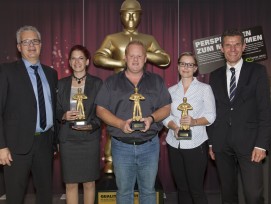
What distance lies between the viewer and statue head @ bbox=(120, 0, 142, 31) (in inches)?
143

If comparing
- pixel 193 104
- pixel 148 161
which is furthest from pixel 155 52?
pixel 148 161

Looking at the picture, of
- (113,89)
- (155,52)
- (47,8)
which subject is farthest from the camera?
(47,8)

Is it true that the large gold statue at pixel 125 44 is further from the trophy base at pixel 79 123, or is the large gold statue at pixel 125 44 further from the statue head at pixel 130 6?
the trophy base at pixel 79 123

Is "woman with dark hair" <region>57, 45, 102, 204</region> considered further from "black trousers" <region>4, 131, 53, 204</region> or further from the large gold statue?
the large gold statue

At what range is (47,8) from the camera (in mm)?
4039

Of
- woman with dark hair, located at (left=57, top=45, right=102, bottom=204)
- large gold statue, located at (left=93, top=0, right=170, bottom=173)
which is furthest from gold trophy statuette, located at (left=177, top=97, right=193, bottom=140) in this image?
large gold statue, located at (left=93, top=0, right=170, bottom=173)

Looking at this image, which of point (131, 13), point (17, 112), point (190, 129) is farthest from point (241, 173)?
point (131, 13)

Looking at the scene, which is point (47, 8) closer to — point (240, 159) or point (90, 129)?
point (90, 129)

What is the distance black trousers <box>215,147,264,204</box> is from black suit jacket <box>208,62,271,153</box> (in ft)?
0.22

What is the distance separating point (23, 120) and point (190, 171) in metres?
1.21

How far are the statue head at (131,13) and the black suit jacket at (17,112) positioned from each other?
155 cm

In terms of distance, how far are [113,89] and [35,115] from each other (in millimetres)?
570

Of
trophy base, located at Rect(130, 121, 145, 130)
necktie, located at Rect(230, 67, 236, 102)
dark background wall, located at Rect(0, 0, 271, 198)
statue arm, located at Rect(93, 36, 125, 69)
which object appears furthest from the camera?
dark background wall, located at Rect(0, 0, 271, 198)

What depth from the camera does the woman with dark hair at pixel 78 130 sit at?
8.75ft
